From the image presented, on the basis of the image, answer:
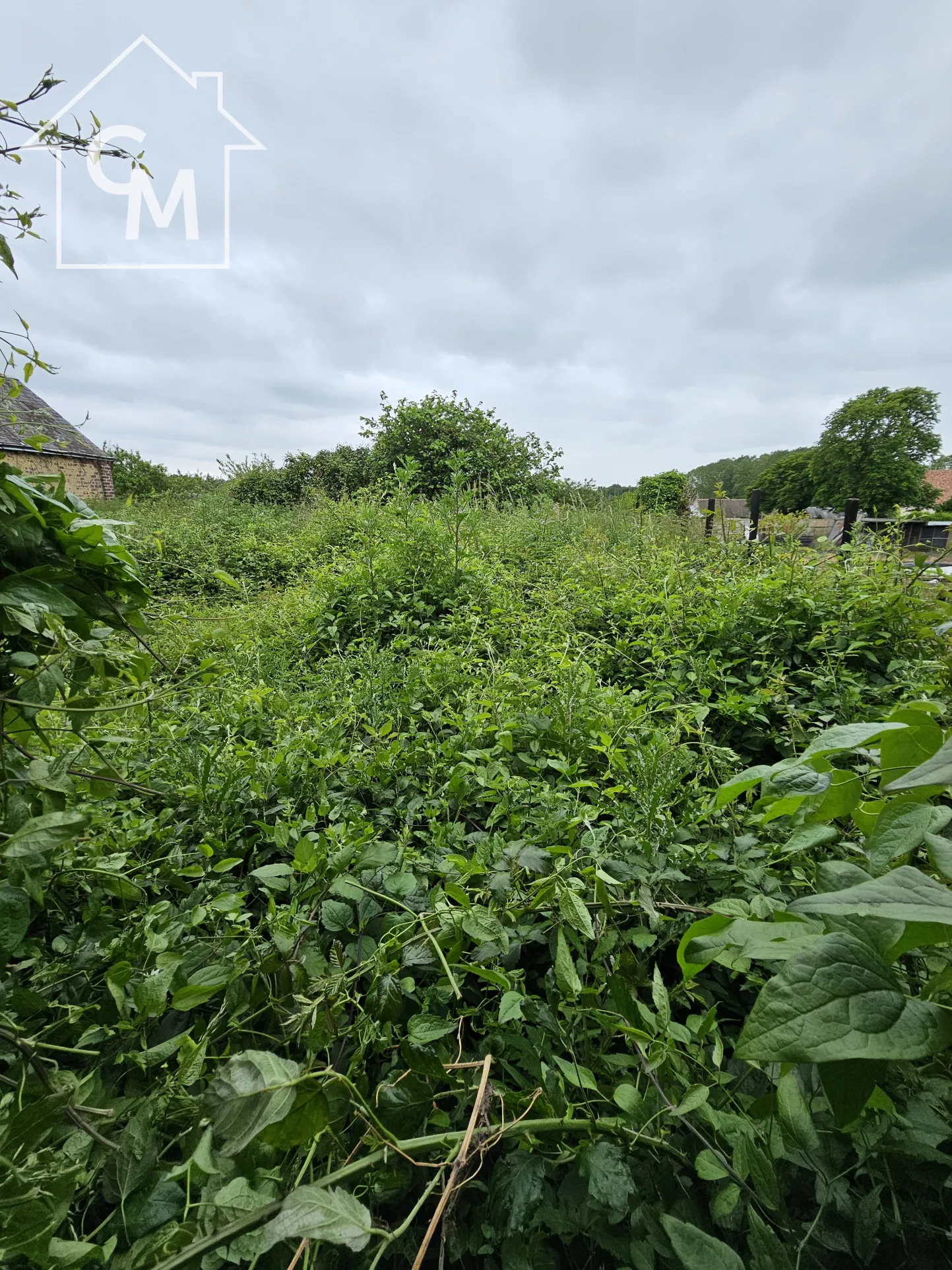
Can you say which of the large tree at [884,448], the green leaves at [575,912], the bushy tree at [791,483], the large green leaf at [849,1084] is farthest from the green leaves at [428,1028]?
the bushy tree at [791,483]

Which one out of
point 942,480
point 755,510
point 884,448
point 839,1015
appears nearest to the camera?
point 839,1015

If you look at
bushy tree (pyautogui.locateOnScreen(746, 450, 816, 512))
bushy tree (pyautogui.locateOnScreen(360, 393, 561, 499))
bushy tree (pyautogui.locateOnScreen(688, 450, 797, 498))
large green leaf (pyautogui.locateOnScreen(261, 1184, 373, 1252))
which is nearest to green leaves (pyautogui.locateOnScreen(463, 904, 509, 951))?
large green leaf (pyautogui.locateOnScreen(261, 1184, 373, 1252))

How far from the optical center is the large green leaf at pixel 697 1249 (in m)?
0.52

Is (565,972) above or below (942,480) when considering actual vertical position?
below

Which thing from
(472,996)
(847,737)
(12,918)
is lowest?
(472,996)

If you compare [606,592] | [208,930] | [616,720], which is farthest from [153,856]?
[606,592]

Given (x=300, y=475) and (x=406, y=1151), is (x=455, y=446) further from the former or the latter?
(x=406, y=1151)

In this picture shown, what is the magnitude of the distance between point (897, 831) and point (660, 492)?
16.1 meters

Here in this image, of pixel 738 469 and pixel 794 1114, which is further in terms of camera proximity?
pixel 738 469

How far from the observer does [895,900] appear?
421 millimetres

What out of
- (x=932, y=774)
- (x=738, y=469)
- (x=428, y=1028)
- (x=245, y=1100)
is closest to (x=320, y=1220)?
(x=245, y=1100)

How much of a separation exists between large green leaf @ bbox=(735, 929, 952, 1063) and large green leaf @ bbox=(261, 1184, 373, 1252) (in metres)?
0.34

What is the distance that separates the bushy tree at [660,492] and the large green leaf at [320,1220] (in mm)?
6349

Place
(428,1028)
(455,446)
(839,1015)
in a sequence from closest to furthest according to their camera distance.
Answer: (839,1015) → (428,1028) → (455,446)
